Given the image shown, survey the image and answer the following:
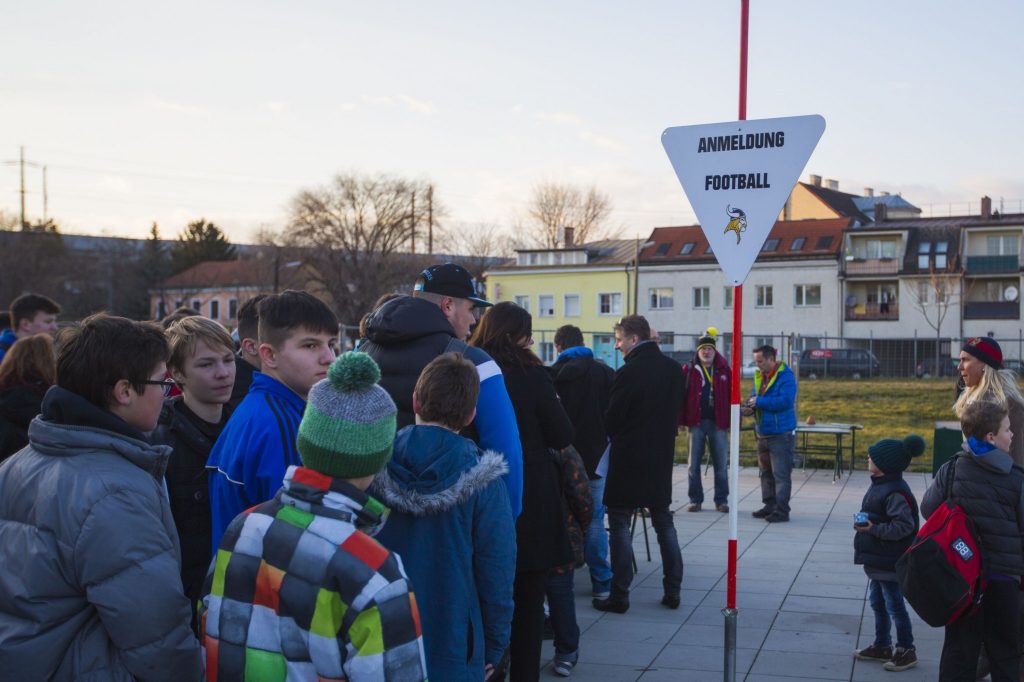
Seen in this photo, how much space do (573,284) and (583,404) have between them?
57627 mm

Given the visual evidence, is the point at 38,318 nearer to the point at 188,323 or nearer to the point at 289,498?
the point at 188,323

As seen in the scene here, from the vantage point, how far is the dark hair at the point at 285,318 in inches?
140

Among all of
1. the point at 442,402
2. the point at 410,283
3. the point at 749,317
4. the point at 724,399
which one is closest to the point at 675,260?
the point at 749,317

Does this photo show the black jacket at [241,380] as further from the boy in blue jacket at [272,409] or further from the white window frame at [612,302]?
the white window frame at [612,302]

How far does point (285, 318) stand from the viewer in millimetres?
3555

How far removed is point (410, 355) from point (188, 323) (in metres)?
0.96

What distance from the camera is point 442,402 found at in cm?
372

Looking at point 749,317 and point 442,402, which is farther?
point 749,317

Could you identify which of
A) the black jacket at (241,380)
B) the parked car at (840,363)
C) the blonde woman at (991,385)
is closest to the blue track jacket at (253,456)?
the black jacket at (241,380)

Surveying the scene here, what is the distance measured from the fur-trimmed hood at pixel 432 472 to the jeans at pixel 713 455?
343 inches

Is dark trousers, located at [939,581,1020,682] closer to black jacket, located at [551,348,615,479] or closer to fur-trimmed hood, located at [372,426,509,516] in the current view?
black jacket, located at [551,348,615,479]

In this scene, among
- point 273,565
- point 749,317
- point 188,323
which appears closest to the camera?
point 273,565

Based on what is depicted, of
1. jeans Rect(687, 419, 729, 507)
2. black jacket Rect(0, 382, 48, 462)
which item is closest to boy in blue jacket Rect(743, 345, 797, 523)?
jeans Rect(687, 419, 729, 507)

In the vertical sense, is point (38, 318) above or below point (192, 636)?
above
